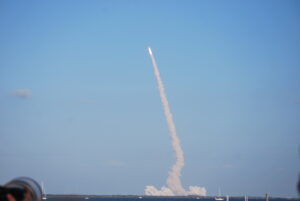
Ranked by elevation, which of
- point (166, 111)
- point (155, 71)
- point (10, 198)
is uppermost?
point (155, 71)

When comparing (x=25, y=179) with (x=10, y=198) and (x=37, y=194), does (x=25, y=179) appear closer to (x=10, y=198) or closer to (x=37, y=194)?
(x=37, y=194)

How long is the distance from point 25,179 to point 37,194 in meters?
1.31

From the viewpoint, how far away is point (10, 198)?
1094 inches

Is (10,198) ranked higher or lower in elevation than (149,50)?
lower

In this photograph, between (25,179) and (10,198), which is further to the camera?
(25,179)

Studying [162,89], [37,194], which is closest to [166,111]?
[162,89]

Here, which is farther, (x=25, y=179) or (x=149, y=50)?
(x=149, y=50)

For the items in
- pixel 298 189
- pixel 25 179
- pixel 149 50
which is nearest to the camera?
pixel 298 189

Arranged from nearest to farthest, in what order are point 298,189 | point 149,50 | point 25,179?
point 298,189
point 25,179
point 149,50

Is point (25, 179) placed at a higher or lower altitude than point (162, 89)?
lower

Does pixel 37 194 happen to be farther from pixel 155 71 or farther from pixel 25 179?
pixel 155 71

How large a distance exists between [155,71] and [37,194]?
41.1 metres

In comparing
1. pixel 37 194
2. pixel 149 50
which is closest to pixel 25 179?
pixel 37 194

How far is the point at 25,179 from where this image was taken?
31.2 meters
